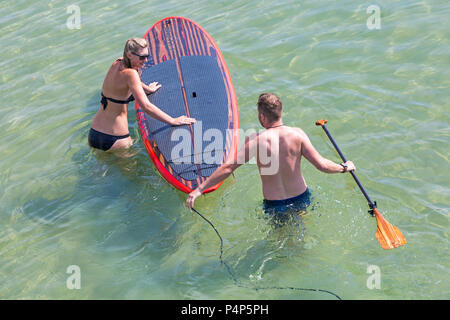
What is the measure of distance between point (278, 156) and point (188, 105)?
7.18 ft

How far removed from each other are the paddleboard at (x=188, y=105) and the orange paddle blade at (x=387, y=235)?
1.79m

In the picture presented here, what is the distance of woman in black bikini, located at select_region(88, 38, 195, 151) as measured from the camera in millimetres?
5289

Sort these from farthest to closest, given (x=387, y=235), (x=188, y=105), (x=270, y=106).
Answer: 1. (x=188, y=105)
2. (x=387, y=235)
3. (x=270, y=106)

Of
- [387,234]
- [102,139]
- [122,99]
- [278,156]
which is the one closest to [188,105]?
[122,99]

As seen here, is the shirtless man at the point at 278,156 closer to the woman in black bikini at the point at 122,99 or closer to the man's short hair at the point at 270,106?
the man's short hair at the point at 270,106

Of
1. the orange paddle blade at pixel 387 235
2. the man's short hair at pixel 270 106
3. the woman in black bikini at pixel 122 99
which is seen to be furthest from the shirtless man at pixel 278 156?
the woman in black bikini at pixel 122 99

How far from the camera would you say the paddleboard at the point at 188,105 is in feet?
A: 18.0

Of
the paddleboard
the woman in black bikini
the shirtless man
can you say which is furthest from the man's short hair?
Result: the woman in black bikini

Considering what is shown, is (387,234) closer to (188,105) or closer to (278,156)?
(278,156)

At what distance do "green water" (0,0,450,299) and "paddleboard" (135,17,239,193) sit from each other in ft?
1.08

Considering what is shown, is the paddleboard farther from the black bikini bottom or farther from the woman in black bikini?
the black bikini bottom

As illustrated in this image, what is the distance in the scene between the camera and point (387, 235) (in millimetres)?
4258
